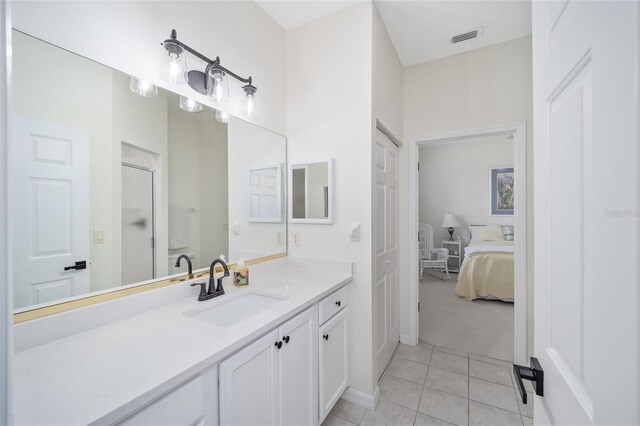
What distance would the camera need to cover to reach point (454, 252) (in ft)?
18.7

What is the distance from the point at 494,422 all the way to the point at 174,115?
2706 mm

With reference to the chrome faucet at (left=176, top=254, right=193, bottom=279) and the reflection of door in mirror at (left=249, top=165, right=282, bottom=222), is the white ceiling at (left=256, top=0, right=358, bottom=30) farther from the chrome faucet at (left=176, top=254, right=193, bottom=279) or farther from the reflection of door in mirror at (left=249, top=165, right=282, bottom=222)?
the chrome faucet at (left=176, top=254, right=193, bottom=279)

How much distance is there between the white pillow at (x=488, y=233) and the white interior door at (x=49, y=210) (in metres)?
5.73

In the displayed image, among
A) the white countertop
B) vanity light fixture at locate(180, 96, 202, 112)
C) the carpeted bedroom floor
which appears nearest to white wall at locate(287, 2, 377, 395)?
the white countertop

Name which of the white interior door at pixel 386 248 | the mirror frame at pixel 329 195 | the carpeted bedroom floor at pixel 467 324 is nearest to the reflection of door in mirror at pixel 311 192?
the mirror frame at pixel 329 195

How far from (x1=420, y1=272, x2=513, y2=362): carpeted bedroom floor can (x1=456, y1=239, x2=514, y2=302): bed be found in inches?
4.9

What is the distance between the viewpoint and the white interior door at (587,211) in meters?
0.35

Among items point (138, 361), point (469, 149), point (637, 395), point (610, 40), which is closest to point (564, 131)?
point (610, 40)

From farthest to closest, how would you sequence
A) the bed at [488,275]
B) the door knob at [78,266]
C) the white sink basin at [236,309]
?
the bed at [488,275]
the white sink basin at [236,309]
the door knob at [78,266]

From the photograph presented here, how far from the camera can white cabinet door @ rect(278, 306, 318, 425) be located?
1241 mm

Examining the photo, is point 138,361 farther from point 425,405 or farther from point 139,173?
point 425,405

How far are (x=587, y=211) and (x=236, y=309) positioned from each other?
1.51 m

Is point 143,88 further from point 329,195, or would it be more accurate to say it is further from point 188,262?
point 329,195

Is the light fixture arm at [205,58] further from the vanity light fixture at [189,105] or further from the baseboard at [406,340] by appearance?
the baseboard at [406,340]
